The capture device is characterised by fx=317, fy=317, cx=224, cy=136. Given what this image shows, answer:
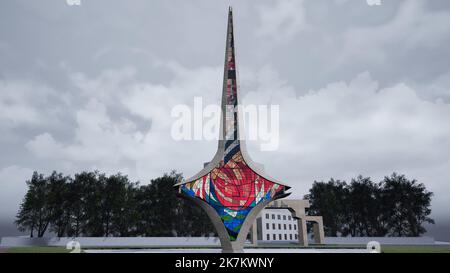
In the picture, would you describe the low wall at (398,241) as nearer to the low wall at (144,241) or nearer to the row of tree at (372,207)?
the low wall at (144,241)

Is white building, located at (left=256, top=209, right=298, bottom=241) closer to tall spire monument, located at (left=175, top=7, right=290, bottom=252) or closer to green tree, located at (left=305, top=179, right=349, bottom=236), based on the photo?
green tree, located at (left=305, top=179, right=349, bottom=236)

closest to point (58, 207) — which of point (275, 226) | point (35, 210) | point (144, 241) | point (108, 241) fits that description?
point (35, 210)

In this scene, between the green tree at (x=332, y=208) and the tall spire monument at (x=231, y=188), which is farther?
the green tree at (x=332, y=208)

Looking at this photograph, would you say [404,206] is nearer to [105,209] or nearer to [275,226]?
[275,226]

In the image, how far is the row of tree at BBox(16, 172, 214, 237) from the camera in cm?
5569

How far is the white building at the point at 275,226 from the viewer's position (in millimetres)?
83688

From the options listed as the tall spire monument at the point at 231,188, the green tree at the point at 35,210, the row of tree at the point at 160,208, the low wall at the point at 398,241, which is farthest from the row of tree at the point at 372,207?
the green tree at the point at 35,210

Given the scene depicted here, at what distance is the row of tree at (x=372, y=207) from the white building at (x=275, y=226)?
1532 centimetres

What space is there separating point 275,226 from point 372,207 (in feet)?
90.8

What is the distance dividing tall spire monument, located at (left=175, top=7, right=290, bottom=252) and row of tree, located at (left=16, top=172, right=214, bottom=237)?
36.5 meters

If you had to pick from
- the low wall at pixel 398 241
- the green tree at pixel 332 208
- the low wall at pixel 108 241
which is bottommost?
the low wall at pixel 398 241

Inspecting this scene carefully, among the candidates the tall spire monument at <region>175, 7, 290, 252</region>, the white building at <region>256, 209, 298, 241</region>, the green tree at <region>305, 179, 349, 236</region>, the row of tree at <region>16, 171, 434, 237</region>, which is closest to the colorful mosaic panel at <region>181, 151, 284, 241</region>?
the tall spire monument at <region>175, 7, 290, 252</region>

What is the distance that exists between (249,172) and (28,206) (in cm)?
4441
